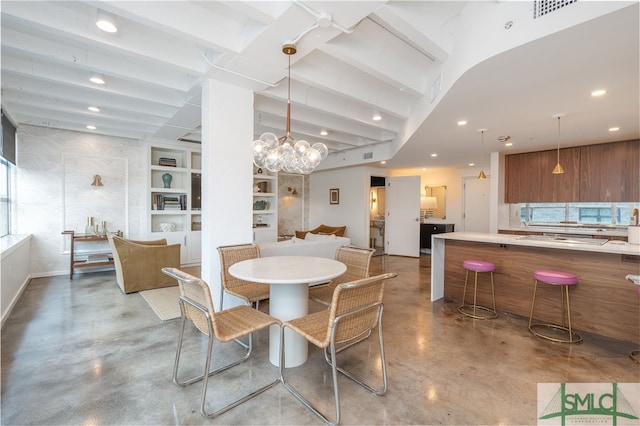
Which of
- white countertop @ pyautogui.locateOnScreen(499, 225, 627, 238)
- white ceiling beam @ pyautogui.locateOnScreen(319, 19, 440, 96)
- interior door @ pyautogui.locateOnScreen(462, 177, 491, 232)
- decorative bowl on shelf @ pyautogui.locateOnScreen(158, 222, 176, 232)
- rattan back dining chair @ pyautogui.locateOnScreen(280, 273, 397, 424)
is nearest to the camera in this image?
rattan back dining chair @ pyautogui.locateOnScreen(280, 273, 397, 424)

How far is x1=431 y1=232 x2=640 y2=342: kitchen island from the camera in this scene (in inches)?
107

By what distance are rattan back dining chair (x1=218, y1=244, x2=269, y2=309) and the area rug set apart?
87 centimetres

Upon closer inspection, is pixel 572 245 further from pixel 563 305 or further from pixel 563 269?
pixel 563 305

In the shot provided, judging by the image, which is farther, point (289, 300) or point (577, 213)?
point (577, 213)

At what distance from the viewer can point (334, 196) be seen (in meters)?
8.05

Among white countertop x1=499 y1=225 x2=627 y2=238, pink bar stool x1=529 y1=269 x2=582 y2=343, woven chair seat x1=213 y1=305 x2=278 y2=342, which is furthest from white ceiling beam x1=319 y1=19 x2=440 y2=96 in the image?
white countertop x1=499 y1=225 x2=627 y2=238

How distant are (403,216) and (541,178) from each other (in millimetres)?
2981

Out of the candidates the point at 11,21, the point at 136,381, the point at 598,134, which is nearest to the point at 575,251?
the point at 598,134

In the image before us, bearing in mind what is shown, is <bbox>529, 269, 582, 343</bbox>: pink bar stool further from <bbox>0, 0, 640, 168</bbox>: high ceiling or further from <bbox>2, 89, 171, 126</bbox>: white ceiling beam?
<bbox>2, 89, 171, 126</bbox>: white ceiling beam

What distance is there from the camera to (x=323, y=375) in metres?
2.16

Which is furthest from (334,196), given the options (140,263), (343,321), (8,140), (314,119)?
(343,321)

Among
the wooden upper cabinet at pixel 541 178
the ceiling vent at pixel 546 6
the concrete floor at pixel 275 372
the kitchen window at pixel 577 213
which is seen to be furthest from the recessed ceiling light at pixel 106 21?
the kitchen window at pixel 577 213

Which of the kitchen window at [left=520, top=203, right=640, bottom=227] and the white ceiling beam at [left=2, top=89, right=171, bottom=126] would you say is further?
the kitchen window at [left=520, top=203, right=640, bottom=227]

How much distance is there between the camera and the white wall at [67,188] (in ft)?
15.8
